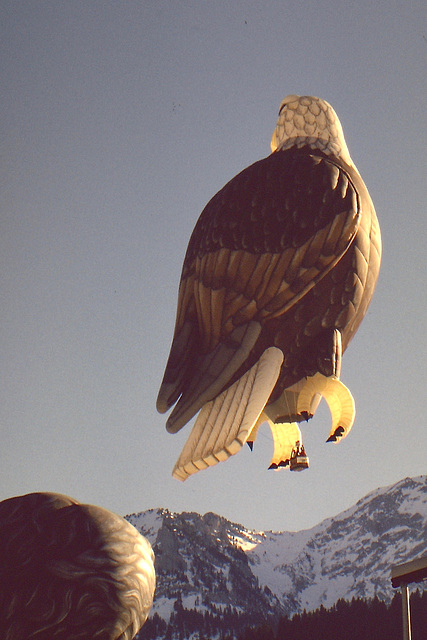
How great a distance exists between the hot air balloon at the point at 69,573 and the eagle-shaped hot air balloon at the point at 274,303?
343 centimetres

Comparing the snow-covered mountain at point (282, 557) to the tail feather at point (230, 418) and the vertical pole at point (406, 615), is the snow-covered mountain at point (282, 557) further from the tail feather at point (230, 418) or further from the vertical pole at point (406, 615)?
the vertical pole at point (406, 615)

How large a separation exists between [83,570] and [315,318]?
432 cm

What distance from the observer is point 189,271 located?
7.48 metres

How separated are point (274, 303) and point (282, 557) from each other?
14181 cm

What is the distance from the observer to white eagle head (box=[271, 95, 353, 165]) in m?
7.58

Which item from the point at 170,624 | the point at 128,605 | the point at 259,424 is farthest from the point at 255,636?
the point at 170,624

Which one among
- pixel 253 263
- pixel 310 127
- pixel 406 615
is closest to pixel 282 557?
pixel 310 127

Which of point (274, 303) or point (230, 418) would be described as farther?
point (274, 303)

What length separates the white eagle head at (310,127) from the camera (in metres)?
7.58

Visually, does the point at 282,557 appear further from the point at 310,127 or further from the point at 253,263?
the point at 253,263

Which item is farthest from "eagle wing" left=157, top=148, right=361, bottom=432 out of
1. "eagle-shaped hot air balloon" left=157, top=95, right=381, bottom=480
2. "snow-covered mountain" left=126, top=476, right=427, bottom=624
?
"snow-covered mountain" left=126, top=476, right=427, bottom=624

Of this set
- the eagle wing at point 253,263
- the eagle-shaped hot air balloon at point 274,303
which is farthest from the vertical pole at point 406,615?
the eagle wing at point 253,263

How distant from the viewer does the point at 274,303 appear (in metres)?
6.76

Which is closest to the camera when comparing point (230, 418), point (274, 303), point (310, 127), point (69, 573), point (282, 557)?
point (69, 573)
